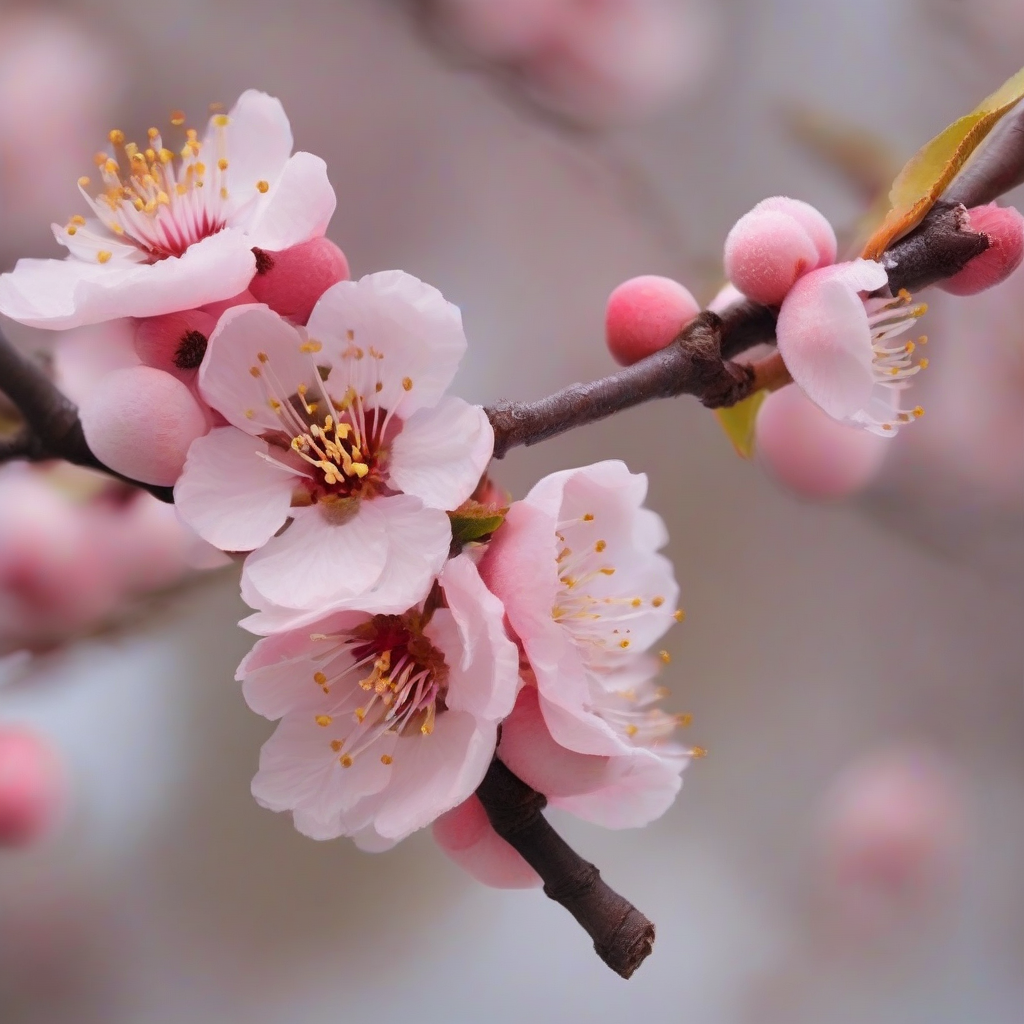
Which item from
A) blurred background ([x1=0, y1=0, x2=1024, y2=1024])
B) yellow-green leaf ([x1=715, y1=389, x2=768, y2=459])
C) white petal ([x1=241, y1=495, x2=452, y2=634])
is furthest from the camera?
blurred background ([x1=0, y1=0, x2=1024, y2=1024])

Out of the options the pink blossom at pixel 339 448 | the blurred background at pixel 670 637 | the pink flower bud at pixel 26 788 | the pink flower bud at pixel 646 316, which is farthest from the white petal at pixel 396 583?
the blurred background at pixel 670 637

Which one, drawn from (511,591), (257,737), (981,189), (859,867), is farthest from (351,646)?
(859,867)

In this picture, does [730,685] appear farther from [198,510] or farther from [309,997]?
[198,510]

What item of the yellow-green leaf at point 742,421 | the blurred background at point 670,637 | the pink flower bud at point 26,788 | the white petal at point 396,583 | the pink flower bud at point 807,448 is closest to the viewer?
the white petal at point 396,583

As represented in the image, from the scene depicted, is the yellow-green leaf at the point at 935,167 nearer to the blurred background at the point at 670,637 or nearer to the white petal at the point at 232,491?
the white petal at the point at 232,491

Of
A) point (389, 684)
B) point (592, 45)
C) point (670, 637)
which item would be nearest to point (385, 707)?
point (389, 684)

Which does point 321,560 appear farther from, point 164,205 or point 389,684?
point 164,205

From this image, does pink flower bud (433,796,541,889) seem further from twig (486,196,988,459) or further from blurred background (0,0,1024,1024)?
blurred background (0,0,1024,1024)

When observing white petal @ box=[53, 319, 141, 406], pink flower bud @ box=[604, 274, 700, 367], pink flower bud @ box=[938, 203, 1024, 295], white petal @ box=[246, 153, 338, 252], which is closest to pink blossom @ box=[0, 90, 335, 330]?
white petal @ box=[246, 153, 338, 252]
